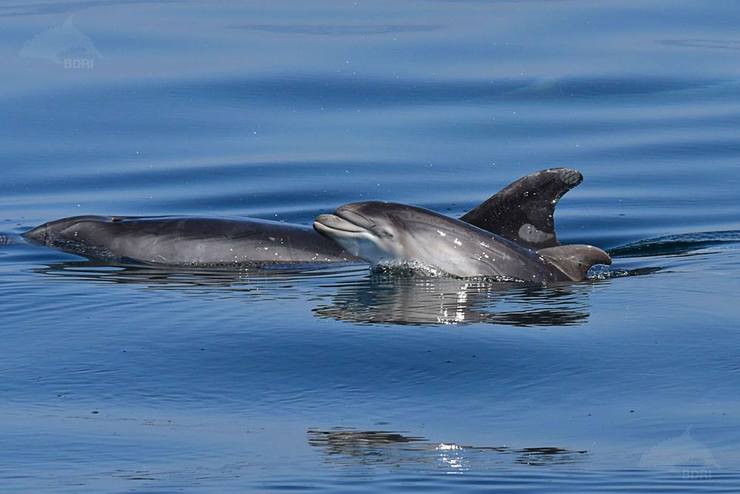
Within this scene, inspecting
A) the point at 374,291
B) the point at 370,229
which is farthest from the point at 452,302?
the point at 370,229

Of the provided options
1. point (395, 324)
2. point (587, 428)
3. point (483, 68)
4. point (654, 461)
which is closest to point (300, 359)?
point (395, 324)

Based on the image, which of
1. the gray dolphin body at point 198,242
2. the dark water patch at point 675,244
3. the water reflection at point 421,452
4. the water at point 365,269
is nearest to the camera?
the water reflection at point 421,452

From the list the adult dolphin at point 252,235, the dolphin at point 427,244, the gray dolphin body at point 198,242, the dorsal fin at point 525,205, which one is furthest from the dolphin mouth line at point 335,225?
the dorsal fin at point 525,205

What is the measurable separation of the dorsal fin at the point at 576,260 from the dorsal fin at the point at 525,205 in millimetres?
920

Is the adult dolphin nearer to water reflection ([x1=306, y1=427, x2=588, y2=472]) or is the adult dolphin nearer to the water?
the water

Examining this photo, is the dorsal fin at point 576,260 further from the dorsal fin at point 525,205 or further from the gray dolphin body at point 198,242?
the gray dolphin body at point 198,242

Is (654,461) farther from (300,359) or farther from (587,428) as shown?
(300,359)

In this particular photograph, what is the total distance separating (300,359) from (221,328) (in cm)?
115

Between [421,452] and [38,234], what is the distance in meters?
8.30

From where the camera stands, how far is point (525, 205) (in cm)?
1540

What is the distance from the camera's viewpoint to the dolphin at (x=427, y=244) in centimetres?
1405

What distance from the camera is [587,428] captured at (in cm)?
963

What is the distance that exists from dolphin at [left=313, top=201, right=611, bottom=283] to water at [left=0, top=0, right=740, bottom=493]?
282 millimetres

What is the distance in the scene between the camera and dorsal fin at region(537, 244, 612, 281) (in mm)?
14406
